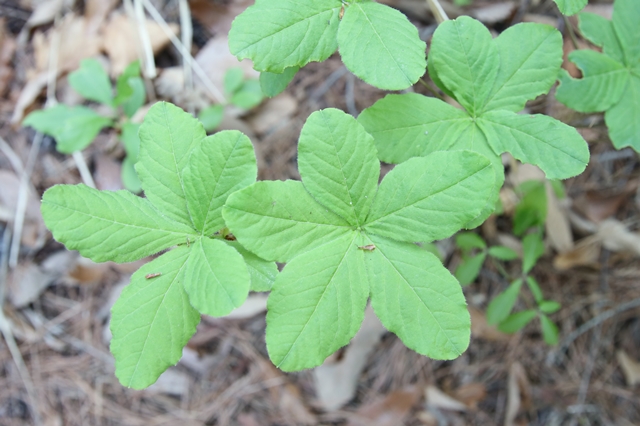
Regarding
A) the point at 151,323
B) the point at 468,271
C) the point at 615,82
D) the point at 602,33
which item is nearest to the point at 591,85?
the point at 615,82

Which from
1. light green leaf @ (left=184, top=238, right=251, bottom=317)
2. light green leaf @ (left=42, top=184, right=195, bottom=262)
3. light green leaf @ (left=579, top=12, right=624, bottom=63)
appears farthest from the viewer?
light green leaf @ (left=579, top=12, right=624, bottom=63)

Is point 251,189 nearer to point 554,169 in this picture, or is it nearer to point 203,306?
point 203,306

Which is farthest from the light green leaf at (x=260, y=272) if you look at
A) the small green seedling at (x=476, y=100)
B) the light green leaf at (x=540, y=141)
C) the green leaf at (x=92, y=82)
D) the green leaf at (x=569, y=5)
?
the green leaf at (x=92, y=82)

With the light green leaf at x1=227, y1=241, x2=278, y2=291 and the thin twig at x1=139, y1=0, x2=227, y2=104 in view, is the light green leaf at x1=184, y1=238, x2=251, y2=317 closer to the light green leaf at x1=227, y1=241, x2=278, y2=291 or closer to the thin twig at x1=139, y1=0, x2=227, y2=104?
the light green leaf at x1=227, y1=241, x2=278, y2=291

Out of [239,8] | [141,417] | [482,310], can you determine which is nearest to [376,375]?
[482,310]

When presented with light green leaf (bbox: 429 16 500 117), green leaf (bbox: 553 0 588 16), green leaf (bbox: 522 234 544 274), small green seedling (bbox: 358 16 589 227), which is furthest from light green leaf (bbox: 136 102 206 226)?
green leaf (bbox: 522 234 544 274)

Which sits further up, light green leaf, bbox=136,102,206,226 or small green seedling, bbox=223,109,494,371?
light green leaf, bbox=136,102,206,226
